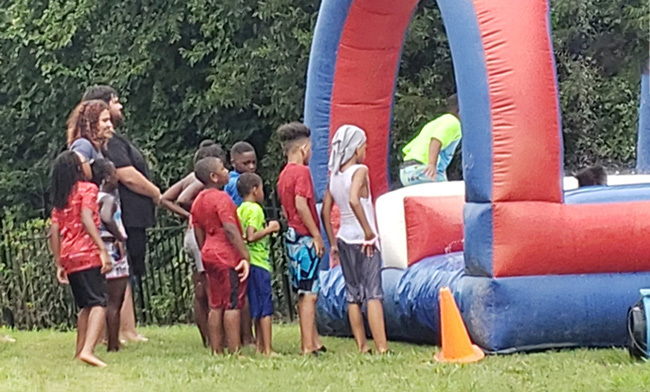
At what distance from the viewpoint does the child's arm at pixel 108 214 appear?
848cm

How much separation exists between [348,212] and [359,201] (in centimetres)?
19

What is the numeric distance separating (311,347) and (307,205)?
95cm

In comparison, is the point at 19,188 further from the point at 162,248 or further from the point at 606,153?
the point at 606,153

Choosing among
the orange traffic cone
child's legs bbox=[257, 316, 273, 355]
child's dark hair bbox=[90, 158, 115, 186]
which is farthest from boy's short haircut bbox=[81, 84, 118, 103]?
the orange traffic cone

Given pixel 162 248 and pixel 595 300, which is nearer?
pixel 595 300

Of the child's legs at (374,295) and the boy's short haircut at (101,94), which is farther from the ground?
the boy's short haircut at (101,94)

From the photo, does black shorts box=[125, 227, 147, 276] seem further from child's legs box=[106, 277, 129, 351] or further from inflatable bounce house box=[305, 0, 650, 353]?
inflatable bounce house box=[305, 0, 650, 353]

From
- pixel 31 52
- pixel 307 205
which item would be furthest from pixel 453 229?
pixel 31 52

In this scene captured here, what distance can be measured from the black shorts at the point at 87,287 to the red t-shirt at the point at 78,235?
4 cm

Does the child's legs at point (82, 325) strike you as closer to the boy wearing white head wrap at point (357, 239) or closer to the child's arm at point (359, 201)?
the boy wearing white head wrap at point (357, 239)

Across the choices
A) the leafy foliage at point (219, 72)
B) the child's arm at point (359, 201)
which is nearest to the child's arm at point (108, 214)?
the child's arm at point (359, 201)

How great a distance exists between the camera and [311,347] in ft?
27.5

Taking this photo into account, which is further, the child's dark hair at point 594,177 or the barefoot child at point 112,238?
the child's dark hair at point 594,177

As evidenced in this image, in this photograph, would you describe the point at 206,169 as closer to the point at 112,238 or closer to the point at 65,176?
the point at 112,238
